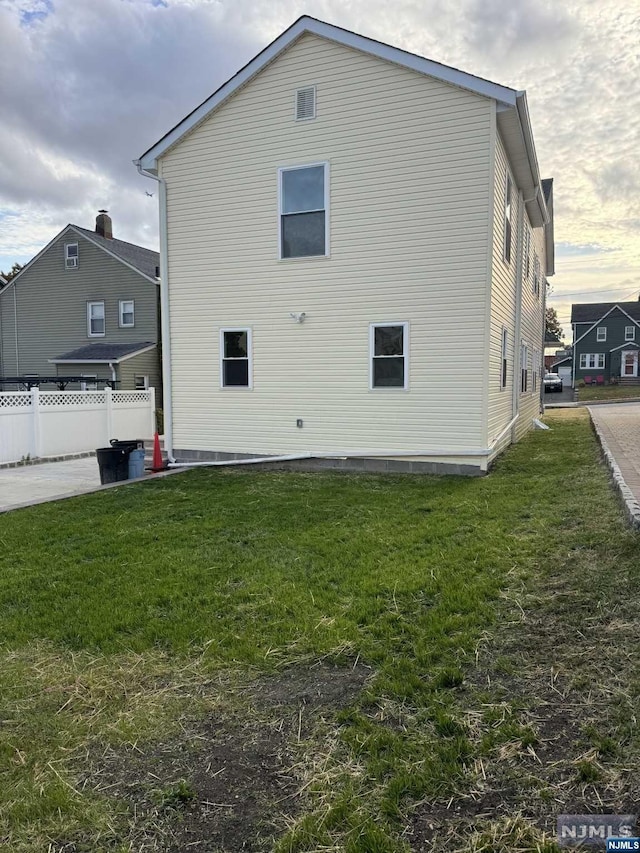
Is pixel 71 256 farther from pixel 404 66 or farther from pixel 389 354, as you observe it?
pixel 389 354

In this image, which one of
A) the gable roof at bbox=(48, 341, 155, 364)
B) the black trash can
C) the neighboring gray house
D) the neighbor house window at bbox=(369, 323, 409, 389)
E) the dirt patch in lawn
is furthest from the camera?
the neighboring gray house

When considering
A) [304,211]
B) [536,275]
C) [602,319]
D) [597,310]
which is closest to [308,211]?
[304,211]

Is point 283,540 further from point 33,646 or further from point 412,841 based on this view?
point 412,841

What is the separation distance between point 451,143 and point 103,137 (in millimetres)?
13570

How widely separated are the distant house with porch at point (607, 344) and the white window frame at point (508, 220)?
40.5m

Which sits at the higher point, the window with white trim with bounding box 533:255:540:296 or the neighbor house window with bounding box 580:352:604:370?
the window with white trim with bounding box 533:255:540:296

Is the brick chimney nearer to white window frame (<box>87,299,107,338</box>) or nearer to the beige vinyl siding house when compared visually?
white window frame (<box>87,299,107,338</box>)

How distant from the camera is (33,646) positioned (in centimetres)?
362

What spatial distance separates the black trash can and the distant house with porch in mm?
46646

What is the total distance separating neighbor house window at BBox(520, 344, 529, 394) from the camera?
1440cm

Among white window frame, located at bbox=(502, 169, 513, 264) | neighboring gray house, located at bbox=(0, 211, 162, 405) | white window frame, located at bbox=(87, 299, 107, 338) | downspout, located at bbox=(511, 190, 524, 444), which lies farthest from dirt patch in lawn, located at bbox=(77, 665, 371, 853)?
white window frame, located at bbox=(87, 299, 107, 338)

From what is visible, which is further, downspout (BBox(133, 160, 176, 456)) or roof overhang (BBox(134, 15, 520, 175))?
downspout (BBox(133, 160, 176, 456))

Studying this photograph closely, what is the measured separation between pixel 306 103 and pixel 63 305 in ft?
59.4

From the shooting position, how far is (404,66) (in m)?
9.27
